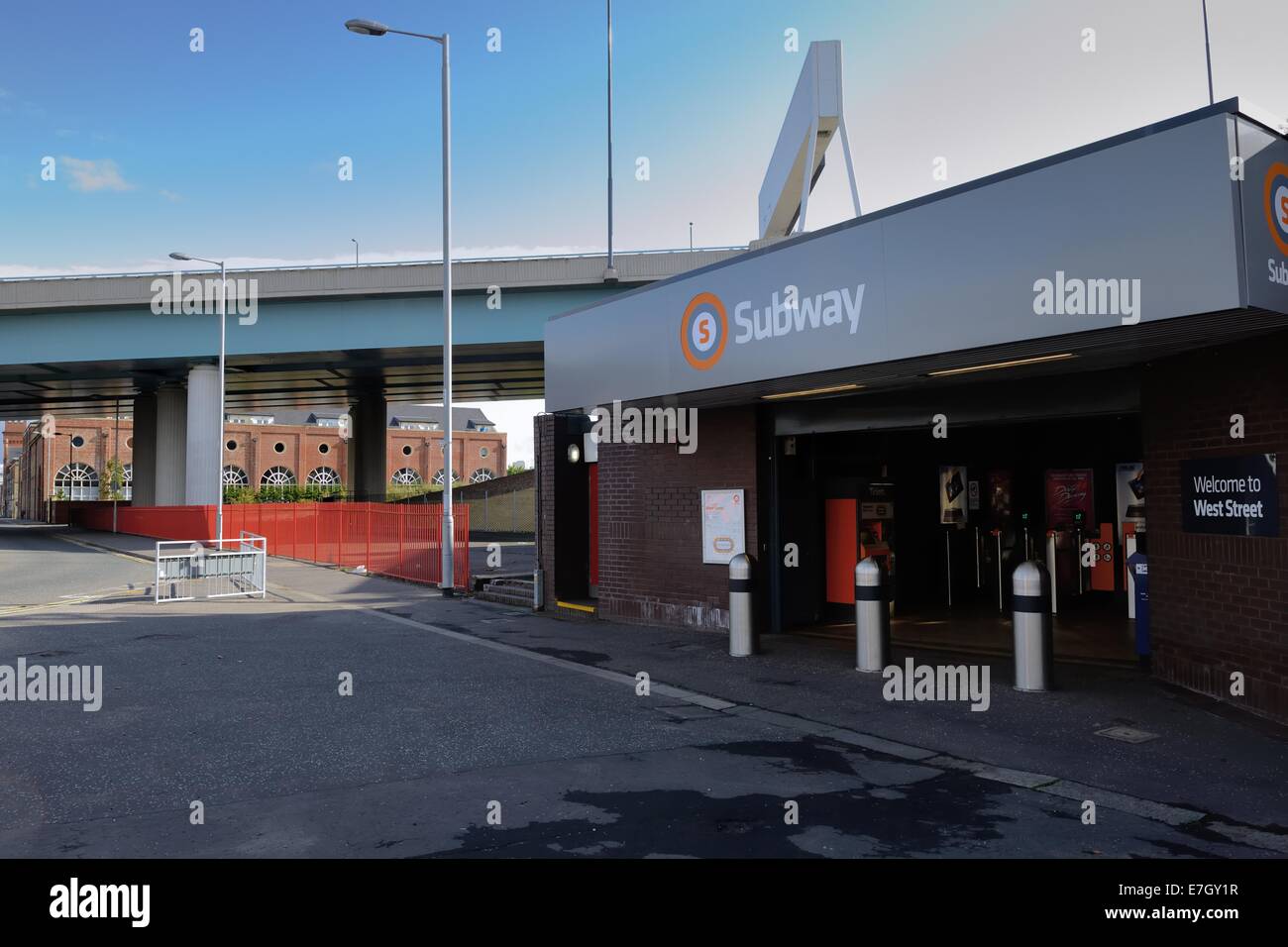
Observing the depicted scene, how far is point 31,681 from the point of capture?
912 centimetres

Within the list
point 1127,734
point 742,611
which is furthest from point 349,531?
point 1127,734

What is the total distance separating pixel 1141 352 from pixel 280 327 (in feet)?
96.9

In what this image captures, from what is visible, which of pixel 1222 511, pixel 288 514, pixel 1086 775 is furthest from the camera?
pixel 288 514

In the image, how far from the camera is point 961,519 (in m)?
15.1

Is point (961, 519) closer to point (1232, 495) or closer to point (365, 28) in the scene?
point (1232, 495)

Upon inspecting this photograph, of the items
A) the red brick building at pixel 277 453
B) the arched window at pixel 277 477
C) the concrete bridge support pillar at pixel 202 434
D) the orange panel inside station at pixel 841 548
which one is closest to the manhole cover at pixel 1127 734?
the orange panel inside station at pixel 841 548

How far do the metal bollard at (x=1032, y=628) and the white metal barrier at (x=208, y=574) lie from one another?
46.4ft

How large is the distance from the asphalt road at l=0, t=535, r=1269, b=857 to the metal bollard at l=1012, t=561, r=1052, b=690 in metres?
2.54

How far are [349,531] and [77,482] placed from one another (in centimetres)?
7209

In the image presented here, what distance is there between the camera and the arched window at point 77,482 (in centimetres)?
8150

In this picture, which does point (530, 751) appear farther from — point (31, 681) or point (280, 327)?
point (280, 327)

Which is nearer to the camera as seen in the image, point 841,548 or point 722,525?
point 722,525

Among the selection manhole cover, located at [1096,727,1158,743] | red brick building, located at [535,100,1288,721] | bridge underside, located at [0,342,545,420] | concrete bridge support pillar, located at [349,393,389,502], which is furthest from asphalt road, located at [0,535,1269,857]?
concrete bridge support pillar, located at [349,393,389,502]

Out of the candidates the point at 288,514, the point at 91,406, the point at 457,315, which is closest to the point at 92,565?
the point at 288,514
